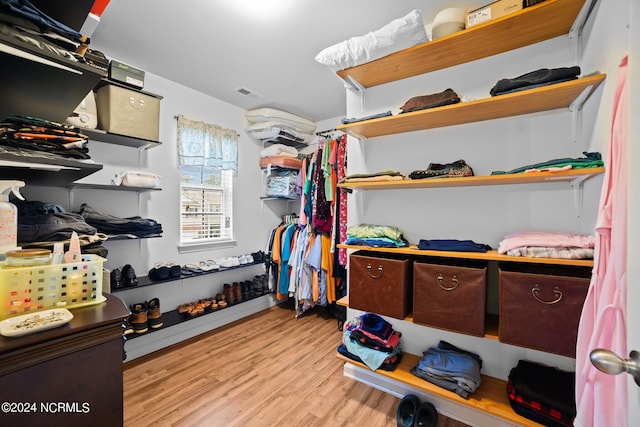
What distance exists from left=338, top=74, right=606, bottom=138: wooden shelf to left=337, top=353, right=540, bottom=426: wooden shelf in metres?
1.53

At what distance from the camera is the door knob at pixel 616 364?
50 centimetres

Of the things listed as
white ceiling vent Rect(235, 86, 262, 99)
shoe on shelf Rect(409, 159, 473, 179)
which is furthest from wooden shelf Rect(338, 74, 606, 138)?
white ceiling vent Rect(235, 86, 262, 99)

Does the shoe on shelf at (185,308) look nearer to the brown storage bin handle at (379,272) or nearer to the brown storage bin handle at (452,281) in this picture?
the brown storage bin handle at (379,272)

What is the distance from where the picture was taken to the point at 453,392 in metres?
1.46

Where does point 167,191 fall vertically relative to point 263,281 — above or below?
above

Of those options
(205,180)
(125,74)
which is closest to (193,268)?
(205,180)

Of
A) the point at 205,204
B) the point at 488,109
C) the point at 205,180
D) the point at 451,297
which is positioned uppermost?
the point at 488,109

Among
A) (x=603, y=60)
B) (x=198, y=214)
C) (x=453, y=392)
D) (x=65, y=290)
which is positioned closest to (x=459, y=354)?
(x=453, y=392)

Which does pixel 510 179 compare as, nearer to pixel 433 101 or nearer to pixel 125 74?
pixel 433 101

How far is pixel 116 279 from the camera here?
214cm

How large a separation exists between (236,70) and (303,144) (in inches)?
60.1

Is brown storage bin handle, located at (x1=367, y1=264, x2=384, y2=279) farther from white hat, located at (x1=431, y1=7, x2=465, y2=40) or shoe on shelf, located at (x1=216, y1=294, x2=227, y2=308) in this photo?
shoe on shelf, located at (x1=216, y1=294, x2=227, y2=308)

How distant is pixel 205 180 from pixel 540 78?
113 inches

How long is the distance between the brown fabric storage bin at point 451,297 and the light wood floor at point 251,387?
0.69 metres
